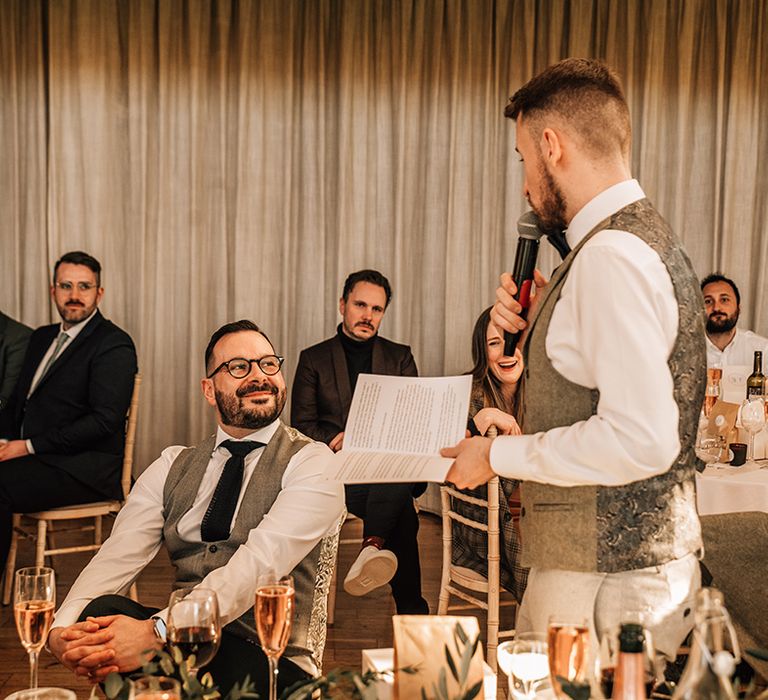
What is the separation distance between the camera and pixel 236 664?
217cm

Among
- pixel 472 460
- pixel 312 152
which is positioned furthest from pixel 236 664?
pixel 312 152

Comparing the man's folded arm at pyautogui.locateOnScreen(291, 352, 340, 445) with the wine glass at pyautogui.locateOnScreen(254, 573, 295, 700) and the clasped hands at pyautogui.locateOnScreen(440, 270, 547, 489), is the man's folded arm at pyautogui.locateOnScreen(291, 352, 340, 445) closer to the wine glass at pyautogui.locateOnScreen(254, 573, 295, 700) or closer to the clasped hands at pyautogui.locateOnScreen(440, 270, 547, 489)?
the clasped hands at pyautogui.locateOnScreen(440, 270, 547, 489)

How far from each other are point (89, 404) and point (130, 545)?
2.01 metres

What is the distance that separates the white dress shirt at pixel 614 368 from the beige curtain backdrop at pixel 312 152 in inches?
176

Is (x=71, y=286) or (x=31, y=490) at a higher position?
(x=71, y=286)

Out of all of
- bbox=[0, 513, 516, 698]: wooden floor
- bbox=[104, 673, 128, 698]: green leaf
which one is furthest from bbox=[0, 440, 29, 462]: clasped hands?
bbox=[104, 673, 128, 698]: green leaf

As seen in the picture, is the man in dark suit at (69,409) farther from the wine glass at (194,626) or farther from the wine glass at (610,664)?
the wine glass at (610,664)

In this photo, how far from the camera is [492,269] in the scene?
6145 millimetres

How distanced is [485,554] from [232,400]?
1244 mm

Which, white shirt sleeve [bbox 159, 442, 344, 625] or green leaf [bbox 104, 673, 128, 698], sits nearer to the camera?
green leaf [bbox 104, 673, 128, 698]

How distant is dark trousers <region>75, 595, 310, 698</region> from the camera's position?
2088mm

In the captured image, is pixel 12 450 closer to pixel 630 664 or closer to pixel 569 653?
pixel 569 653

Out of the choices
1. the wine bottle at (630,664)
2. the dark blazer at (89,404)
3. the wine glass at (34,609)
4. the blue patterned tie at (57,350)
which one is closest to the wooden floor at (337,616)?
the dark blazer at (89,404)

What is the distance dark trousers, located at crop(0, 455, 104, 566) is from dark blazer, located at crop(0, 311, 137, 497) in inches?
3.0
